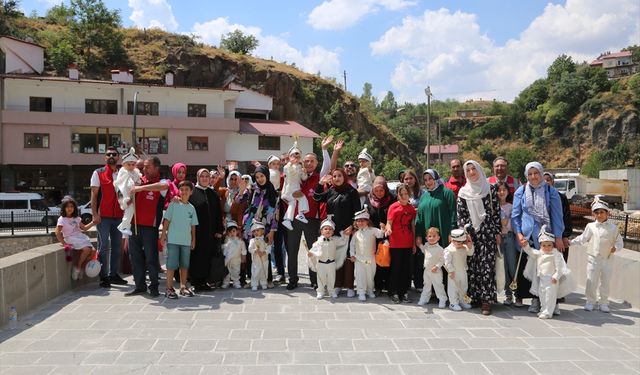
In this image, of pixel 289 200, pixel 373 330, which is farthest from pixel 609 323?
pixel 289 200

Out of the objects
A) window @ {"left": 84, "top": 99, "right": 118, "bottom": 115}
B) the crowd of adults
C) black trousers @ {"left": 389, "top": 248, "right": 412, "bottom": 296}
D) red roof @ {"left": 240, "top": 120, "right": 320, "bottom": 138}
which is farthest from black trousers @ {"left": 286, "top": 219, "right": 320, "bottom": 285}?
red roof @ {"left": 240, "top": 120, "right": 320, "bottom": 138}

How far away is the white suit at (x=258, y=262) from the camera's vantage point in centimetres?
730

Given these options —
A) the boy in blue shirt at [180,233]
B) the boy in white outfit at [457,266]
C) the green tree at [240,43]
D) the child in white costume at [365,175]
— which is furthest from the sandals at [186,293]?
the green tree at [240,43]

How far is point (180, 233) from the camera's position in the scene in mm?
6828

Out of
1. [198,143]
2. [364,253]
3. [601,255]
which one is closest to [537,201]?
[601,255]

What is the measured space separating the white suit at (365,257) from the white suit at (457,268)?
39.4 inches

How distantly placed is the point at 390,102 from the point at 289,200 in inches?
4618

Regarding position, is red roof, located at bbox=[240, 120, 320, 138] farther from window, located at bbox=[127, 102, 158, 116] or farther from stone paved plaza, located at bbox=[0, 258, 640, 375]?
stone paved plaza, located at bbox=[0, 258, 640, 375]

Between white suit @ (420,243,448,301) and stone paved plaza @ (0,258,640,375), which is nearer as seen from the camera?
stone paved plaza @ (0,258,640,375)

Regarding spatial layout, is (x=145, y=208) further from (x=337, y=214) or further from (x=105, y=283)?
(x=337, y=214)

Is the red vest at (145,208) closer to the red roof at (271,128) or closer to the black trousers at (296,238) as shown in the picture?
the black trousers at (296,238)

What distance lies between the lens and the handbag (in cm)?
672

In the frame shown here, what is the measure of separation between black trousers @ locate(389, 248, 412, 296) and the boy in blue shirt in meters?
2.87

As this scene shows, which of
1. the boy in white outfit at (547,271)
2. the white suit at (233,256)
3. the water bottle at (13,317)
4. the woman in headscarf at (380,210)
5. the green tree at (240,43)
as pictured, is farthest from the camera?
the green tree at (240,43)
